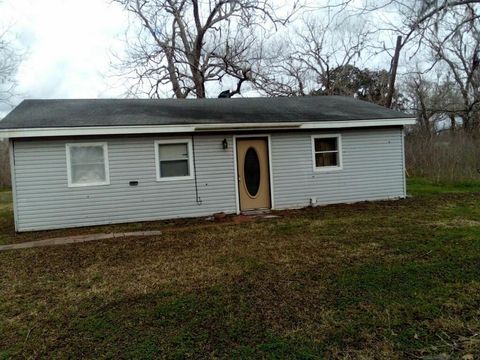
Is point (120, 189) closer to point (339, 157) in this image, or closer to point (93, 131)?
point (93, 131)

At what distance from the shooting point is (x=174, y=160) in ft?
28.8

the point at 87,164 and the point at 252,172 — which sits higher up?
the point at 87,164

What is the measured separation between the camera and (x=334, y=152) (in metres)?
9.91

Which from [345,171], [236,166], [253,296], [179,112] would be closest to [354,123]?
[345,171]

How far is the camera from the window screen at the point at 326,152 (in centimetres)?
980

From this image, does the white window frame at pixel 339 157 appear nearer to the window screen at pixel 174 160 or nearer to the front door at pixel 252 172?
the front door at pixel 252 172

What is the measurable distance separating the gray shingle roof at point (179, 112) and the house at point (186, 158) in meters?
0.03

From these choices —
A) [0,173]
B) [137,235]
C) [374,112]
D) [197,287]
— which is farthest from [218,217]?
[0,173]

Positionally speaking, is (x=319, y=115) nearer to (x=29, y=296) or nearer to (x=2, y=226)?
(x=29, y=296)

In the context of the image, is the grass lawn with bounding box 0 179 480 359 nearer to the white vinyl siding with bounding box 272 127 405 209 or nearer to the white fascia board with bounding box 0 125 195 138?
the white fascia board with bounding box 0 125 195 138

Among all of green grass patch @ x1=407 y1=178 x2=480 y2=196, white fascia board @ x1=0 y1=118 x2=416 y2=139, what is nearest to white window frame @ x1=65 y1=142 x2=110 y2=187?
white fascia board @ x1=0 y1=118 x2=416 y2=139

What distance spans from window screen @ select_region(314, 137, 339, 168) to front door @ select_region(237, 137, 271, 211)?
1.53m

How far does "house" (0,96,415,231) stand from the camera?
7.88 metres

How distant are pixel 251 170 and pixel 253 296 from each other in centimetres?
578
